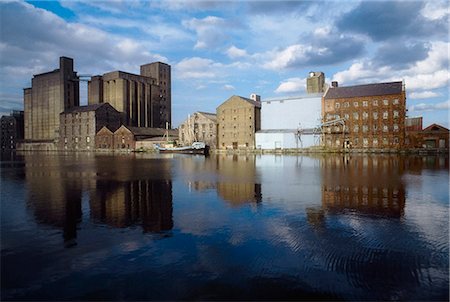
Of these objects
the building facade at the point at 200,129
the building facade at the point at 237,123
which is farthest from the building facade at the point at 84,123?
the building facade at the point at 237,123

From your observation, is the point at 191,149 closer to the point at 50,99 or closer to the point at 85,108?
the point at 85,108

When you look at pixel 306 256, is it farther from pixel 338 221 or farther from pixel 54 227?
pixel 54 227

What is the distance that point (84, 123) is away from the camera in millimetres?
94375

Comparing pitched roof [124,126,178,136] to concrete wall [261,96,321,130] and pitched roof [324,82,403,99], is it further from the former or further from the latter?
pitched roof [324,82,403,99]

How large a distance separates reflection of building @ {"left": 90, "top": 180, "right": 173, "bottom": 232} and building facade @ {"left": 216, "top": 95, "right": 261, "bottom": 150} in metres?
51.9

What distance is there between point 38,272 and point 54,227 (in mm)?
3524

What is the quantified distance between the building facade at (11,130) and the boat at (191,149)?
272 feet

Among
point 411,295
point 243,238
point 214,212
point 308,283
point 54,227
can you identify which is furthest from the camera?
point 214,212

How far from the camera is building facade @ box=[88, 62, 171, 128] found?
10200 cm

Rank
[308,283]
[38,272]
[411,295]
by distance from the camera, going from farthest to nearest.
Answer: [38,272], [308,283], [411,295]

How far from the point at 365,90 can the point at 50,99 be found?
9595cm

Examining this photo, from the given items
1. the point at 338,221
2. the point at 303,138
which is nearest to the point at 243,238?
the point at 338,221

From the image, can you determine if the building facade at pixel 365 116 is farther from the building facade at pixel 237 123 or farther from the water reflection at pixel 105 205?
the water reflection at pixel 105 205

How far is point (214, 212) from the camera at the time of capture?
1152 centimetres
